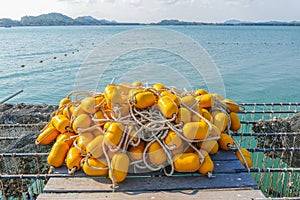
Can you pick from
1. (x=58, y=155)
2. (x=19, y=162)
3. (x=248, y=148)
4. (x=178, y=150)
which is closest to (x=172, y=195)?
(x=178, y=150)

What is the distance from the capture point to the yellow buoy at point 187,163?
2592 mm

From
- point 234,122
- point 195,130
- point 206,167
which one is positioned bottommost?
point 206,167

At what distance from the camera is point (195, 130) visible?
269 centimetres

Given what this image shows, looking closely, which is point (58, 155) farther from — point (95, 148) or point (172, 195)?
point (172, 195)

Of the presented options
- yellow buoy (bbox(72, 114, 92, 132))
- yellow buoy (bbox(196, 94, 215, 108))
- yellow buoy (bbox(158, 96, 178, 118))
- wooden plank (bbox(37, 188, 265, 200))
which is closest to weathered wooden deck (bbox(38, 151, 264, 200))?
wooden plank (bbox(37, 188, 265, 200))

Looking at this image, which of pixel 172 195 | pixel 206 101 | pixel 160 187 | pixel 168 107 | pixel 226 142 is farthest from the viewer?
pixel 206 101

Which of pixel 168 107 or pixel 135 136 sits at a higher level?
pixel 168 107

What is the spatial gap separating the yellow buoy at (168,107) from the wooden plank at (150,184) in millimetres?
602

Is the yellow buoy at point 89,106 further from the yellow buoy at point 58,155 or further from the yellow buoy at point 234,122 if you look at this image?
the yellow buoy at point 234,122

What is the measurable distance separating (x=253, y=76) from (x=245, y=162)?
20.7 meters

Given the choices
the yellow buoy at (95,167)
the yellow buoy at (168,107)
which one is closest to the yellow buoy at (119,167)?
the yellow buoy at (95,167)

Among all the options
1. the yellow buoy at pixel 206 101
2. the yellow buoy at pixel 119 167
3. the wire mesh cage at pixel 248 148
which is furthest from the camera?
the wire mesh cage at pixel 248 148

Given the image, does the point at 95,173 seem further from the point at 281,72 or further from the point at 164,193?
the point at 281,72

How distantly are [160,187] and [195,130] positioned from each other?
2.02ft
